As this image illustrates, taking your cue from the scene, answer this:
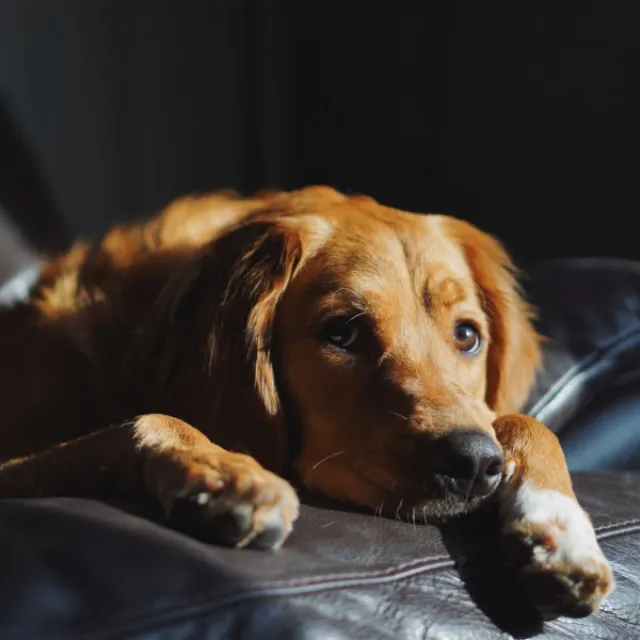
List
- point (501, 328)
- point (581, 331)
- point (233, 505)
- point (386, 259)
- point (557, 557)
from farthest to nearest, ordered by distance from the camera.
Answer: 1. point (581, 331)
2. point (501, 328)
3. point (386, 259)
4. point (557, 557)
5. point (233, 505)

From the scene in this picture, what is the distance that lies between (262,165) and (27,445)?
8.45 feet

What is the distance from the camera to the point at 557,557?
3.75ft

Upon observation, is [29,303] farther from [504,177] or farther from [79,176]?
[504,177]

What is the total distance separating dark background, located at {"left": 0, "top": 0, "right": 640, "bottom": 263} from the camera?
120 inches

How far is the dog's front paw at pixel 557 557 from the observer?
1.11 m

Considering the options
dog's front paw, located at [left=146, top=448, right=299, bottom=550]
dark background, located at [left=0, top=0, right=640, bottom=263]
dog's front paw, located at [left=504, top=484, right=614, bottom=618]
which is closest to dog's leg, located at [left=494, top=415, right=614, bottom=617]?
dog's front paw, located at [left=504, top=484, right=614, bottom=618]

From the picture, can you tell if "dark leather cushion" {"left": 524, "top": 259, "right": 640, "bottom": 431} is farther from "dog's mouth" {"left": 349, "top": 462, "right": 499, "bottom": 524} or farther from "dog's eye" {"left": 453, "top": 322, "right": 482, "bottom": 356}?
"dog's mouth" {"left": 349, "top": 462, "right": 499, "bottom": 524}

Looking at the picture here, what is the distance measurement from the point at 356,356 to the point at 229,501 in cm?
57

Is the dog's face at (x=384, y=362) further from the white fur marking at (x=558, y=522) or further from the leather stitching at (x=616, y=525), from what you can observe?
the leather stitching at (x=616, y=525)

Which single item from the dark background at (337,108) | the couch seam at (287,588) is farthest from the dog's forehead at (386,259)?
the dark background at (337,108)

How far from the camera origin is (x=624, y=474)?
5.64 ft

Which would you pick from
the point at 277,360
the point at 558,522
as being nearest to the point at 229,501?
the point at 558,522

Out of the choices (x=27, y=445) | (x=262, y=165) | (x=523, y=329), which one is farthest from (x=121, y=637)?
(x=262, y=165)

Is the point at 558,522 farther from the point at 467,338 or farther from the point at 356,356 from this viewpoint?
the point at 467,338
